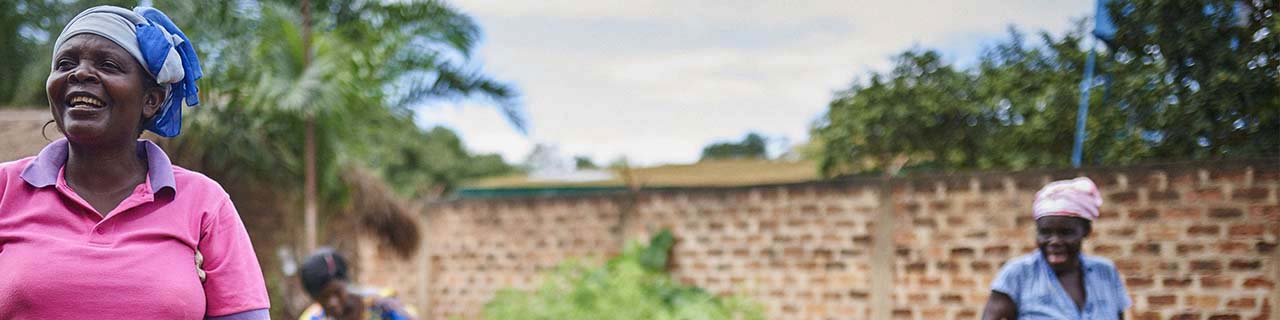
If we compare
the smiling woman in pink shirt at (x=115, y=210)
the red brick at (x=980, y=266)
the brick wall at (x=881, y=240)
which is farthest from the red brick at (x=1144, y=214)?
the smiling woman in pink shirt at (x=115, y=210)

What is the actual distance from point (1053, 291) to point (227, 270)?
2.91 m

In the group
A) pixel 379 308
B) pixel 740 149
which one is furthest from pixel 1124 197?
pixel 740 149

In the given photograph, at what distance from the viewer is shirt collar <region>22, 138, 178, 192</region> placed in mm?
1890

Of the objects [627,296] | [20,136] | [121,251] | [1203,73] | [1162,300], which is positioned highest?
[1203,73]

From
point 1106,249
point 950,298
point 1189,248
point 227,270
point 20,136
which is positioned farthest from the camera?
point 950,298

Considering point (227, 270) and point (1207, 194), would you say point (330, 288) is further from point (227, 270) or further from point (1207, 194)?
point (1207, 194)

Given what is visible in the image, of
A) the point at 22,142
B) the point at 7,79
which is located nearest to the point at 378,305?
the point at 22,142

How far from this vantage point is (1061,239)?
13.3ft

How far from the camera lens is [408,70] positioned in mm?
9836

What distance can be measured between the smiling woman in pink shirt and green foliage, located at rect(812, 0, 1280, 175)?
4657 mm

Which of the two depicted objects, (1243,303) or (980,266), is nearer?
(1243,303)

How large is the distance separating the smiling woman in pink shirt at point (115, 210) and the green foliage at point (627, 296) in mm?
5830

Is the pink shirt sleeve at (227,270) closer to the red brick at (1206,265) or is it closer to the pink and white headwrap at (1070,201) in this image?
the pink and white headwrap at (1070,201)

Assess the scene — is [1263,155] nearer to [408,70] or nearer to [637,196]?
[637,196]
